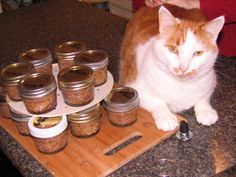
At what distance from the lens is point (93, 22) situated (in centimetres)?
179

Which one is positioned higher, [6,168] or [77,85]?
[77,85]

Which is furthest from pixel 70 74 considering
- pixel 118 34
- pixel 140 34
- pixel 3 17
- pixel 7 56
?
pixel 3 17

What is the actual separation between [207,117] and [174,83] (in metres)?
0.16

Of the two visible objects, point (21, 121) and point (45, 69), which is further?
point (45, 69)

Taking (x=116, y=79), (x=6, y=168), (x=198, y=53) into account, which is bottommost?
(x=6, y=168)

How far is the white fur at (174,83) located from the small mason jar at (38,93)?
324 mm

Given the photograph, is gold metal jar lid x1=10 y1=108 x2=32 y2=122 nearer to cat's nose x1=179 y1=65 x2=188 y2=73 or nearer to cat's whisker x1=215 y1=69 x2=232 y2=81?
cat's nose x1=179 y1=65 x2=188 y2=73

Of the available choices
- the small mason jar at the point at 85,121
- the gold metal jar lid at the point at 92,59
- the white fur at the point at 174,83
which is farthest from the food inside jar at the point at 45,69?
the white fur at the point at 174,83

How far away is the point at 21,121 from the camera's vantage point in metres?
1.02

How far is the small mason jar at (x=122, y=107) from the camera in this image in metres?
1.02

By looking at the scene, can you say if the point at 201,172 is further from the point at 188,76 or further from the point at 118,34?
the point at 118,34

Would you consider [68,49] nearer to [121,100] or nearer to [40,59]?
[40,59]

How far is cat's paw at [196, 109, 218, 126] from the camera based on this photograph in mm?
1049

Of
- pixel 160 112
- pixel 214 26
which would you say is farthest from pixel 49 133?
pixel 214 26
